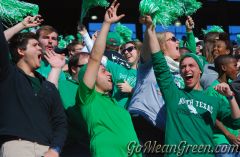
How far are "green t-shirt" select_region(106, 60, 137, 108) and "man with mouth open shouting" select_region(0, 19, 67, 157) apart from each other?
4.17 feet

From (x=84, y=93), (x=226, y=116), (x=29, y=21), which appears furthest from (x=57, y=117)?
(x=226, y=116)

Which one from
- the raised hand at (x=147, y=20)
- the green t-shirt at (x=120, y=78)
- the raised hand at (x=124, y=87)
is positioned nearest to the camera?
the raised hand at (x=147, y=20)

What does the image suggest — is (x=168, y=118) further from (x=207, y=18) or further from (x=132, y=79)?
(x=207, y=18)

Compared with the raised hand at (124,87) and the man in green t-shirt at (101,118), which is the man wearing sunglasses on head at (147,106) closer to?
the raised hand at (124,87)

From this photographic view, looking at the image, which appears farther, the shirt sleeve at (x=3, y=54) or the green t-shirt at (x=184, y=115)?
the green t-shirt at (x=184, y=115)

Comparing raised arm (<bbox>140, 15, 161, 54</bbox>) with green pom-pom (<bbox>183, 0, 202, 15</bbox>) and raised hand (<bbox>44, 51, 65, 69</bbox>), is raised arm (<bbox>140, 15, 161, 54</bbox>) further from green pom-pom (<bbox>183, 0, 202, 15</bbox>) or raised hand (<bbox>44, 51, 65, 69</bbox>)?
green pom-pom (<bbox>183, 0, 202, 15</bbox>)

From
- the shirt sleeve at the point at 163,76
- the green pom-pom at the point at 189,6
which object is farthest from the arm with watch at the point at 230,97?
the green pom-pom at the point at 189,6

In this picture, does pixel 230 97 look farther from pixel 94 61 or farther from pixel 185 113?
pixel 94 61

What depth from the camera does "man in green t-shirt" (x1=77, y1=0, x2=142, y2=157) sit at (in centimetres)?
400

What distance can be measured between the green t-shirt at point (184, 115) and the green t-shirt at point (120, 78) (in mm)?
874

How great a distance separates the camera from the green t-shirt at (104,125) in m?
3.99

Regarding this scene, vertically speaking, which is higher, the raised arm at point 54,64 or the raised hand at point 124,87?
the raised arm at point 54,64

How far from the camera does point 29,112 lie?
3.88 metres

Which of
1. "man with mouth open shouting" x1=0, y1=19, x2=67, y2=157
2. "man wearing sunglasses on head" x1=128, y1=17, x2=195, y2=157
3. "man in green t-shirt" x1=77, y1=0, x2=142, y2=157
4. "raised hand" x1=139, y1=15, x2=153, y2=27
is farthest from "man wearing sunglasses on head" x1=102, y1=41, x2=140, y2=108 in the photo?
"man with mouth open shouting" x1=0, y1=19, x2=67, y2=157
